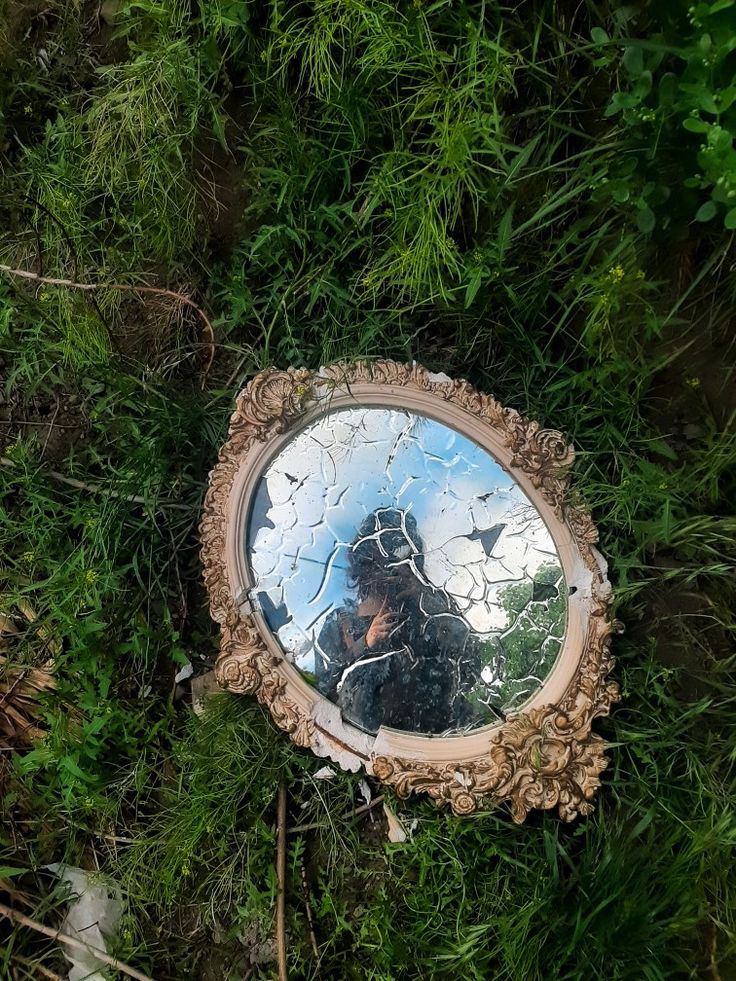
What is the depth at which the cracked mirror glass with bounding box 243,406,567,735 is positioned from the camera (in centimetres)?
141

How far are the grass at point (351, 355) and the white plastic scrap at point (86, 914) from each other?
0.04 meters

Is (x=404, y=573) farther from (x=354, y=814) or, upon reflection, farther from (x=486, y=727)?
(x=354, y=814)

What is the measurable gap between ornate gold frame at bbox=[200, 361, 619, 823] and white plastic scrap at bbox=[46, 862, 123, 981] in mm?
658

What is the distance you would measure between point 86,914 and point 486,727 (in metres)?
1.08

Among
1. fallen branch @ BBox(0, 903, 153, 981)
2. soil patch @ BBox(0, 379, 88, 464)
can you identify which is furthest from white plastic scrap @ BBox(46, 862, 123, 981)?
soil patch @ BBox(0, 379, 88, 464)

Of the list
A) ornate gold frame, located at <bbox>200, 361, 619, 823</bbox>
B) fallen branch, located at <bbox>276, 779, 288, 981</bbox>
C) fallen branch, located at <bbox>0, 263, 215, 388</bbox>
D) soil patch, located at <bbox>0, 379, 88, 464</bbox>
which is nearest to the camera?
ornate gold frame, located at <bbox>200, 361, 619, 823</bbox>

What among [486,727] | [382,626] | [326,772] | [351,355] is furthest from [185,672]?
[351,355]

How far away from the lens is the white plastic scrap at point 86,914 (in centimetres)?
159

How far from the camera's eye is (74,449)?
1805mm

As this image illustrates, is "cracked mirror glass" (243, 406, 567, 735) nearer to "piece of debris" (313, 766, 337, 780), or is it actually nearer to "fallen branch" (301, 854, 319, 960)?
"piece of debris" (313, 766, 337, 780)

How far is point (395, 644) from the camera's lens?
143cm

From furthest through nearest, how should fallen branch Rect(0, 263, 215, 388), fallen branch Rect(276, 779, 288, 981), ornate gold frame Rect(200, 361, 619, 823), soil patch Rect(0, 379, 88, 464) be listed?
1. soil patch Rect(0, 379, 88, 464)
2. fallen branch Rect(0, 263, 215, 388)
3. fallen branch Rect(276, 779, 288, 981)
4. ornate gold frame Rect(200, 361, 619, 823)

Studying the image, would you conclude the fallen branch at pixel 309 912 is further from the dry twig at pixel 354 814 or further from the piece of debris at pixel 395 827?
the piece of debris at pixel 395 827

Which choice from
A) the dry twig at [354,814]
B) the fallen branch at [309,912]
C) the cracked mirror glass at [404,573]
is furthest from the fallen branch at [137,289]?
the fallen branch at [309,912]
